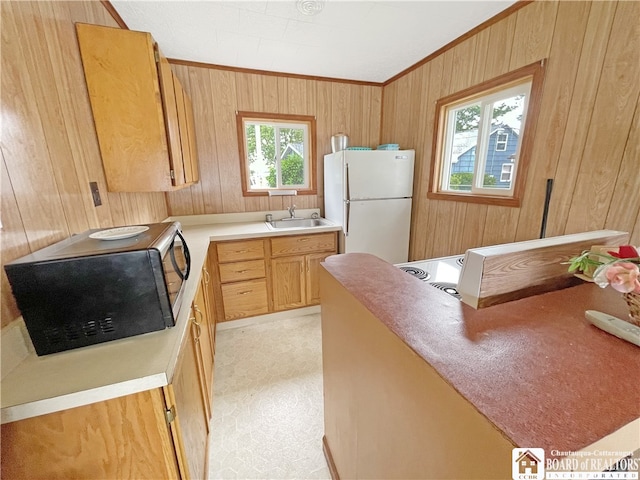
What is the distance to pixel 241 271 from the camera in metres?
2.39

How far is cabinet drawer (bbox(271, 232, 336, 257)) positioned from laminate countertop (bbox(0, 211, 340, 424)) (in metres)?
1.51

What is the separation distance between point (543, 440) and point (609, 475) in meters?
0.27

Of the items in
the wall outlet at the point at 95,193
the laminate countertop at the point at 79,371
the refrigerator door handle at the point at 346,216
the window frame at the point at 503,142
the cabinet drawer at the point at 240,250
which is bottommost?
the cabinet drawer at the point at 240,250

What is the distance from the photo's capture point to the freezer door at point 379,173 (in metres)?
2.42

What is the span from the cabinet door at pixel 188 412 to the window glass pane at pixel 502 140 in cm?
229

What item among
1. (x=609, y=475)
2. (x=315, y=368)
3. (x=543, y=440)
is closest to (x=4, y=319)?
(x=543, y=440)

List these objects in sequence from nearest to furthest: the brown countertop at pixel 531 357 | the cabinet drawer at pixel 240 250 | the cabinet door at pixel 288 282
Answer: the brown countertop at pixel 531 357
the cabinet drawer at pixel 240 250
the cabinet door at pixel 288 282

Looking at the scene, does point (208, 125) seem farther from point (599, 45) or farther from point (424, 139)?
point (599, 45)

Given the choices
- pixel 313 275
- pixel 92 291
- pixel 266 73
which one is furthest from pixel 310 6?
pixel 313 275

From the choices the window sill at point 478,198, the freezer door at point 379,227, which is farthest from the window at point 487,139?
the freezer door at point 379,227

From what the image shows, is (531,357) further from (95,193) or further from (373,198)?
(373,198)

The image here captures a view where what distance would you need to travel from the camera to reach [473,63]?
198 centimetres

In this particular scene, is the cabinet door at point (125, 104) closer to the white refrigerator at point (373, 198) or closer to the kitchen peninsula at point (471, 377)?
the kitchen peninsula at point (471, 377)

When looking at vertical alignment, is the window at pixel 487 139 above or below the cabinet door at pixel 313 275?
above
